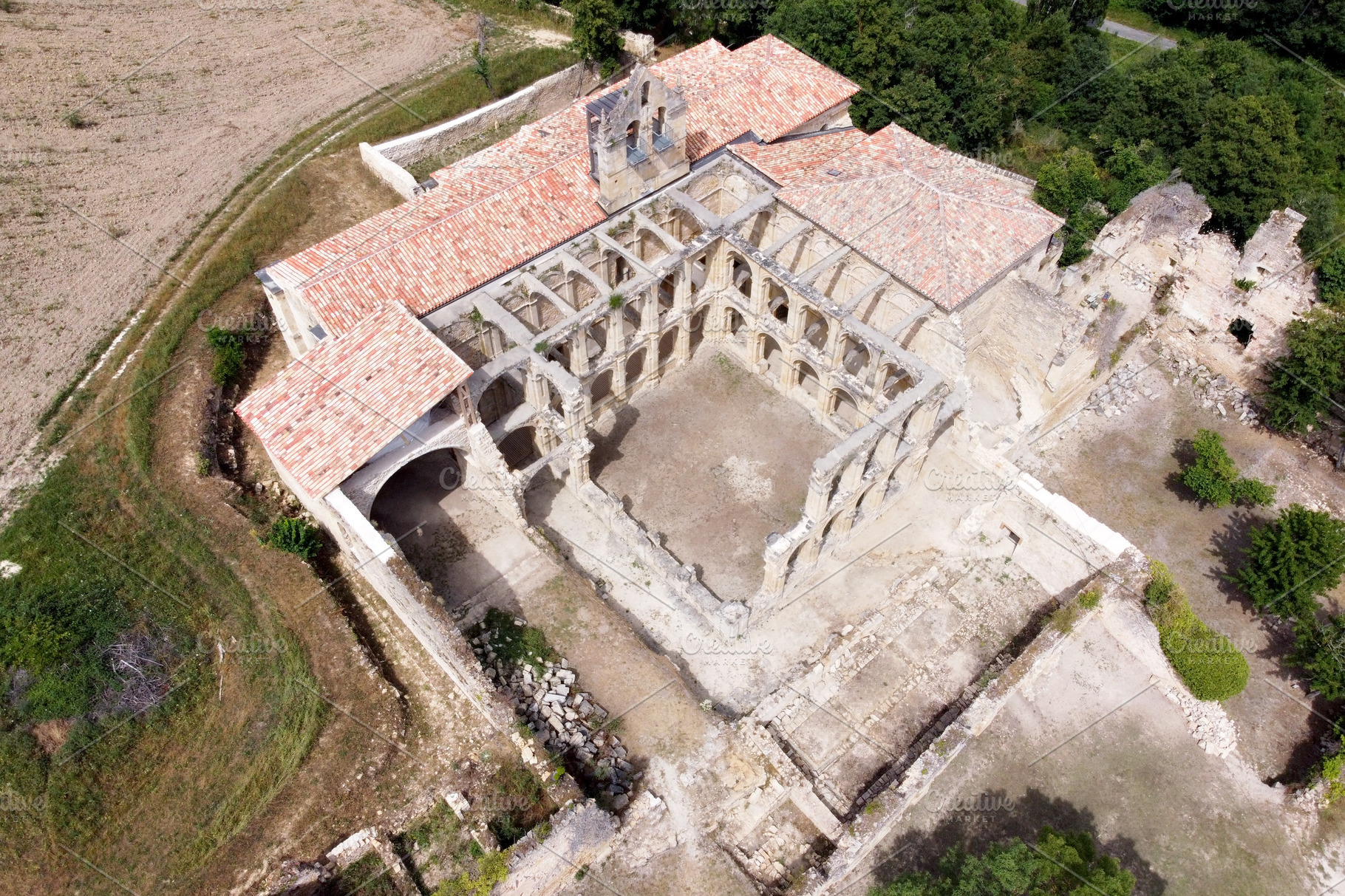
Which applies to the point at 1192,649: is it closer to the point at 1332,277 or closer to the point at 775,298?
the point at 775,298

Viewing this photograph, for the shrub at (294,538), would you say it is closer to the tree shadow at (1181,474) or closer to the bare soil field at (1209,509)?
the bare soil field at (1209,509)

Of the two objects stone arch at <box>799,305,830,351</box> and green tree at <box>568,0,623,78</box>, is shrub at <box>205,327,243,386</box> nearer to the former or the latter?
stone arch at <box>799,305,830,351</box>

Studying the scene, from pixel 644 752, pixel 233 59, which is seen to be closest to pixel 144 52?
pixel 233 59

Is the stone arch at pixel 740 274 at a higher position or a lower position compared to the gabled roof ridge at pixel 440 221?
lower

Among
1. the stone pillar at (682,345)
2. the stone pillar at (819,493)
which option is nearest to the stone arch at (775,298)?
the stone pillar at (682,345)

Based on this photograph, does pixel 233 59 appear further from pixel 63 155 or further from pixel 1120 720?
pixel 1120 720

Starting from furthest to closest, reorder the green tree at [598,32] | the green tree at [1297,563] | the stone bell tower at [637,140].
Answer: the green tree at [598,32]
the stone bell tower at [637,140]
the green tree at [1297,563]

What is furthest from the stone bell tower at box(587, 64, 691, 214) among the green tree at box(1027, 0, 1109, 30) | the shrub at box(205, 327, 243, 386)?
the green tree at box(1027, 0, 1109, 30)
